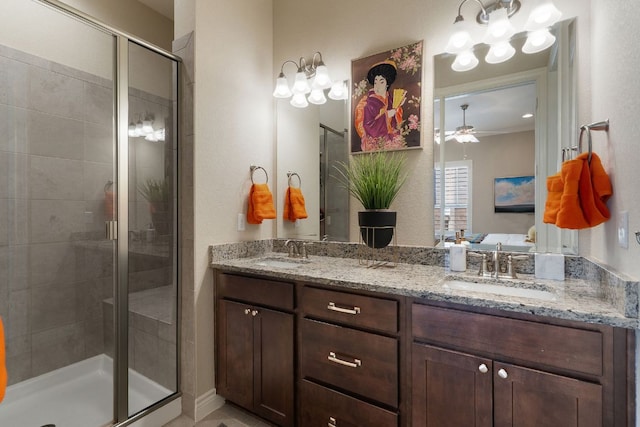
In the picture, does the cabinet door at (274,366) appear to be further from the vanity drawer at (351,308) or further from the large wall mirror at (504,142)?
the large wall mirror at (504,142)

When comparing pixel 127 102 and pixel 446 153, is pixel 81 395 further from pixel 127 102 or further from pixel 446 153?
pixel 446 153

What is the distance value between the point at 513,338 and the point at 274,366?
3.72 ft

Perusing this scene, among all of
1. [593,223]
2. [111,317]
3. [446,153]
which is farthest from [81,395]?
[593,223]

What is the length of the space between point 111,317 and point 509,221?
2.29m

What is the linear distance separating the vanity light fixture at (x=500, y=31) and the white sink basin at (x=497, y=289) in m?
1.16

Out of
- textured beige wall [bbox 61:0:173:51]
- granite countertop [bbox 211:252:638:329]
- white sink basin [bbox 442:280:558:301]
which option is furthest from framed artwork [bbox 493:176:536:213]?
textured beige wall [bbox 61:0:173:51]

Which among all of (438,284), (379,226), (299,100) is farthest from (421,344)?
(299,100)

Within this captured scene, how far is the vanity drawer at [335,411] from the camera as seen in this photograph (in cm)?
131

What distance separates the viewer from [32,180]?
181 cm

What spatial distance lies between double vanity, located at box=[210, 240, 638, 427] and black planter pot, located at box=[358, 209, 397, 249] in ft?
0.53

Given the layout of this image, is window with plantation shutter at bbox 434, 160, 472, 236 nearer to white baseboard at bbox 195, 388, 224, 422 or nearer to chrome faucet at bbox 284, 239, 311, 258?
chrome faucet at bbox 284, 239, 311, 258

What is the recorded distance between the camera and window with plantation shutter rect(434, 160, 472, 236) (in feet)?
5.67

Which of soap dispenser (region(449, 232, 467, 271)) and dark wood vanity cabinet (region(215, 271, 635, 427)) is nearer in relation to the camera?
dark wood vanity cabinet (region(215, 271, 635, 427))

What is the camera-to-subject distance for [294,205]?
7.50 ft
